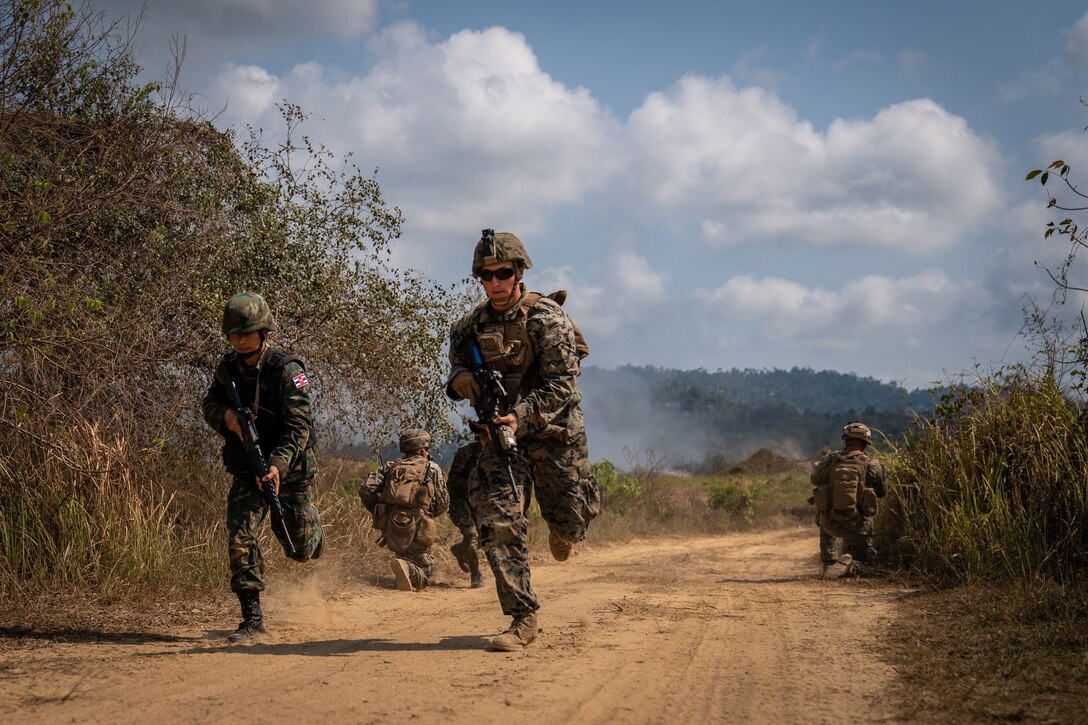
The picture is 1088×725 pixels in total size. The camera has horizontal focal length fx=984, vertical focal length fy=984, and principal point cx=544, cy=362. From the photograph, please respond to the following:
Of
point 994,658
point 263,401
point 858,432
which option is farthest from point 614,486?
point 994,658

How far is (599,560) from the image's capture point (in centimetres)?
1321

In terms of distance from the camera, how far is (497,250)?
5898 millimetres

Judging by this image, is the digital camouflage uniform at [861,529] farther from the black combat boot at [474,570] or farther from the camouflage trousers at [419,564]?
the camouflage trousers at [419,564]

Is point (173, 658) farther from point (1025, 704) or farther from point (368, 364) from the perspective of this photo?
point (368, 364)

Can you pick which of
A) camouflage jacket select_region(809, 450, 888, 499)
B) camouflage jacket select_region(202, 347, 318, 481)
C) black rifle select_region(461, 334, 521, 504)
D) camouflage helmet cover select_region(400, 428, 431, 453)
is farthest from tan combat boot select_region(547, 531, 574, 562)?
camouflage jacket select_region(809, 450, 888, 499)

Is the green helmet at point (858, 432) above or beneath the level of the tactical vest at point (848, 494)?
above

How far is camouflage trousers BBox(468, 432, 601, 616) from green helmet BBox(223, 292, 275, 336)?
5.40ft

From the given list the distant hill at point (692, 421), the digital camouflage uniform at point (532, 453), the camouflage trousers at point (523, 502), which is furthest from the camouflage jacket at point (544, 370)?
the distant hill at point (692, 421)

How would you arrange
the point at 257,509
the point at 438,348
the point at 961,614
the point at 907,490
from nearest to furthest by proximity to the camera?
the point at 257,509 → the point at 961,614 → the point at 907,490 → the point at 438,348

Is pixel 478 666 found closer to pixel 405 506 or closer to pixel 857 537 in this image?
pixel 405 506

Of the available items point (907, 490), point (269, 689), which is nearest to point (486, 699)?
point (269, 689)

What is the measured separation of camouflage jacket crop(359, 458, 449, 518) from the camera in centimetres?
983

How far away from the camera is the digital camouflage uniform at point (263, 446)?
6.16 m

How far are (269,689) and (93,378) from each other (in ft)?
15.0
